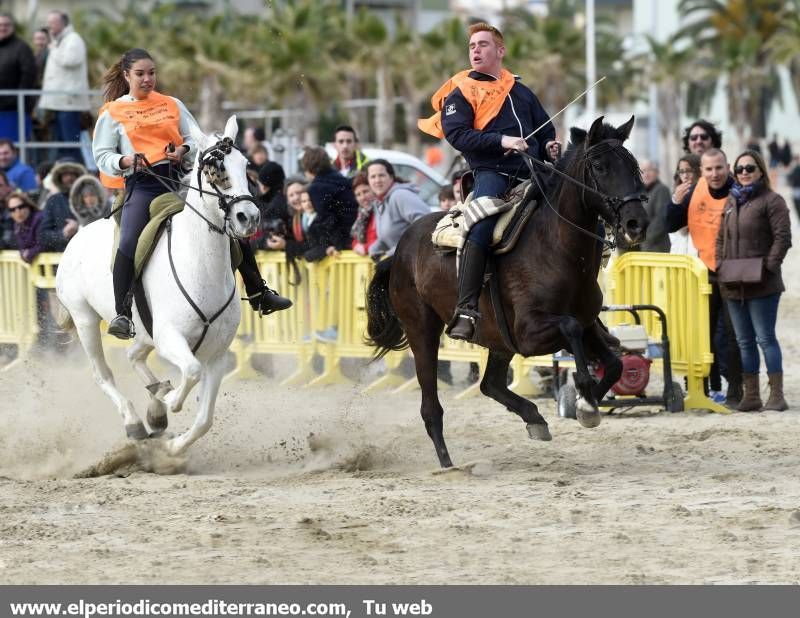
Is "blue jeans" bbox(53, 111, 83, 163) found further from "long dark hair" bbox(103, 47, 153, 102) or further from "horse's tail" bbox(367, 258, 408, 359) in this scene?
"horse's tail" bbox(367, 258, 408, 359)

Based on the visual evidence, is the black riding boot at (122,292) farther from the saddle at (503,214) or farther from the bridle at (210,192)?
the saddle at (503,214)

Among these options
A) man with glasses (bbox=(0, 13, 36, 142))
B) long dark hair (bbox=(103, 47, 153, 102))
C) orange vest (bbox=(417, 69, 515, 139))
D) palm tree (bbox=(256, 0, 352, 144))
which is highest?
palm tree (bbox=(256, 0, 352, 144))

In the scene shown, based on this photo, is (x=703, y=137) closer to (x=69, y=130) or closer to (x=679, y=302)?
(x=679, y=302)

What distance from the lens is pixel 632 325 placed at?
12906 millimetres

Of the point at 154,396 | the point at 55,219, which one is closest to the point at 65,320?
the point at 154,396

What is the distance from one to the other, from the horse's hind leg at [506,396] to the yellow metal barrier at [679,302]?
107 inches

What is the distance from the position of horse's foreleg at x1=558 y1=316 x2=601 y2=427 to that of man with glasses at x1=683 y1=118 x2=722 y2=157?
473 centimetres

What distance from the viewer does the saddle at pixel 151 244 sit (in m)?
10.6

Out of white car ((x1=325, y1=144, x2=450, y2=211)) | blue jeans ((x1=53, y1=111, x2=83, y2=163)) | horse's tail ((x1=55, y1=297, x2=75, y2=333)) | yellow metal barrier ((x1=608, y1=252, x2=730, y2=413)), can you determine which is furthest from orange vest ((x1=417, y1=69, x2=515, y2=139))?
blue jeans ((x1=53, y1=111, x2=83, y2=163))

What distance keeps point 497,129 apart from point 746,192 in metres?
3.44

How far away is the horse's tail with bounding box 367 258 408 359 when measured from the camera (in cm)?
1155

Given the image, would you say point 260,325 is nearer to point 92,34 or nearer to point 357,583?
point 357,583

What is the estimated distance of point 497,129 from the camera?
1027cm
